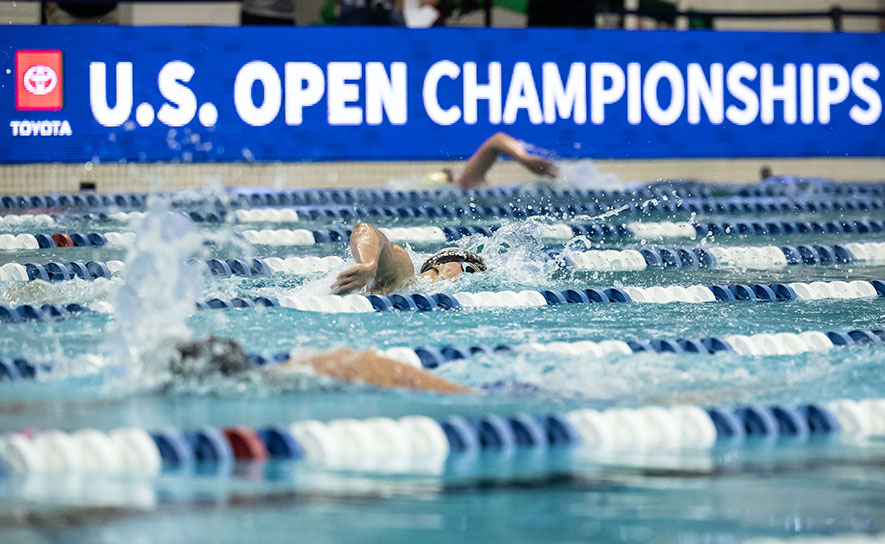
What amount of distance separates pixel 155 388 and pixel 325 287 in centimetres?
181

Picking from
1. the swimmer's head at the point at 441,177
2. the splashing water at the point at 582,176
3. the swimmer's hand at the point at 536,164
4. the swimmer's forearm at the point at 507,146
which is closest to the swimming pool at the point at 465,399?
the swimmer's hand at the point at 536,164

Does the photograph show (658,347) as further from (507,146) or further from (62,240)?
(507,146)

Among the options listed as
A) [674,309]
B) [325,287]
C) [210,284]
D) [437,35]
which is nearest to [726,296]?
[674,309]

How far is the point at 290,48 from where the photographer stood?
8.41 metres

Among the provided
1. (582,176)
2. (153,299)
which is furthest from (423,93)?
(153,299)

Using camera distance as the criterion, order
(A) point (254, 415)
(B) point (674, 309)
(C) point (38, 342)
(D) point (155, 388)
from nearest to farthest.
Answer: (A) point (254, 415), (D) point (155, 388), (C) point (38, 342), (B) point (674, 309)

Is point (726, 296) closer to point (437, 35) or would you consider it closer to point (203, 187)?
point (437, 35)

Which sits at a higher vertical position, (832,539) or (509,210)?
(509,210)

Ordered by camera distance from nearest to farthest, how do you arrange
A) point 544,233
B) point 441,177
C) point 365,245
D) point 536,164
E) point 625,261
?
point 365,245
point 625,261
point 544,233
point 536,164
point 441,177

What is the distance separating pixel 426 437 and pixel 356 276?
1742 millimetres

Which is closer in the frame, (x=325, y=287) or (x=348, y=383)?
(x=348, y=383)

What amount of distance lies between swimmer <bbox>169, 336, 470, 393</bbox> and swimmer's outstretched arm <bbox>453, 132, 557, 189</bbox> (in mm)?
4197

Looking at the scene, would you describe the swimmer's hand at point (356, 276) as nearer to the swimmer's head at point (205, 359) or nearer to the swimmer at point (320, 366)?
the swimmer at point (320, 366)

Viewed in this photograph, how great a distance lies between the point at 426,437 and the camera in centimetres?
286
